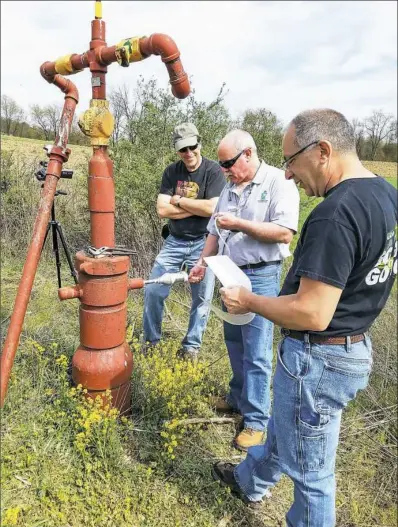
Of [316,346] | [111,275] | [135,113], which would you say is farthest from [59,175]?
[135,113]

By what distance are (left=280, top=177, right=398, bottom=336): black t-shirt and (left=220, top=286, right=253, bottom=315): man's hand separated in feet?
1.16

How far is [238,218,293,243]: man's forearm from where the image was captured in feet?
8.33

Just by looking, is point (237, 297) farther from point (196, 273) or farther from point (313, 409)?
point (196, 273)

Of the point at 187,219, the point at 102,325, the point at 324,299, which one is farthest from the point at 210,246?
the point at 324,299

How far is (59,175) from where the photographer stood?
2.25 metres

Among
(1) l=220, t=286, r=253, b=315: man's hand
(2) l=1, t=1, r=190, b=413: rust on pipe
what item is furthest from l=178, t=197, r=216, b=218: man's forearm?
(1) l=220, t=286, r=253, b=315: man's hand

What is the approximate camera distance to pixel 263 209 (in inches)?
104

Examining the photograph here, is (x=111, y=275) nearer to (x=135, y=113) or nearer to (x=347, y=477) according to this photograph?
(x=347, y=477)

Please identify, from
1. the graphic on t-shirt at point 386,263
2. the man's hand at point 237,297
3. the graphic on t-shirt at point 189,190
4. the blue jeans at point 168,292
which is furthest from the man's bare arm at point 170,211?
the graphic on t-shirt at point 386,263

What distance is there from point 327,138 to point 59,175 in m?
1.46

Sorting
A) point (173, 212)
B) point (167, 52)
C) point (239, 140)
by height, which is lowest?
point (173, 212)

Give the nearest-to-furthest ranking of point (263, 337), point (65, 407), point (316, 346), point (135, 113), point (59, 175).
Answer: point (316, 346) → point (59, 175) → point (65, 407) → point (263, 337) → point (135, 113)

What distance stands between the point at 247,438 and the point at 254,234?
1437mm

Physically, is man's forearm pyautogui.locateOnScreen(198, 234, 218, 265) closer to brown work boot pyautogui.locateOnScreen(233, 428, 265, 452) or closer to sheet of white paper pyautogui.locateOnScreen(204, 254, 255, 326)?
sheet of white paper pyautogui.locateOnScreen(204, 254, 255, 326)
